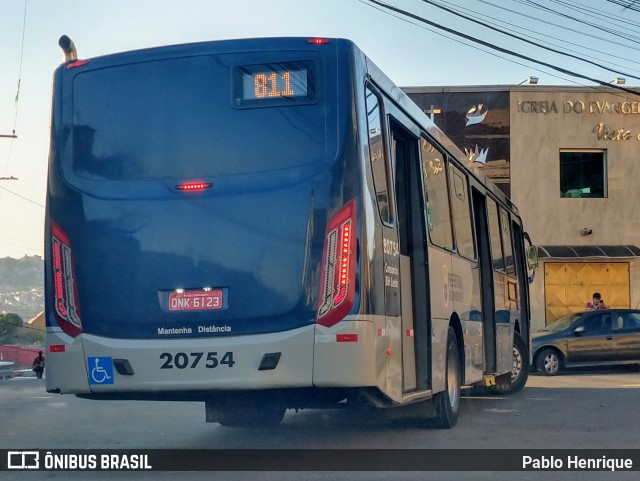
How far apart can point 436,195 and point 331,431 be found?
259 cm

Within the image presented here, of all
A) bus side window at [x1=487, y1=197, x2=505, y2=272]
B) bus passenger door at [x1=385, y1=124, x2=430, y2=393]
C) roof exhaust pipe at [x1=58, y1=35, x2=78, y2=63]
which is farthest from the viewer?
bus side window at [x1=487, y1=197, x2=505, y2=272]

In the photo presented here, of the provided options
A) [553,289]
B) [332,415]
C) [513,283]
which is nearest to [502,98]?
[553,289]

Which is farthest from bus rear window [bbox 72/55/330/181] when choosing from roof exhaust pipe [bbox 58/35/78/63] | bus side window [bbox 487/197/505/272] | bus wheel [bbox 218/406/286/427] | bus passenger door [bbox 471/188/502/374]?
bus side window [bbox 487/197/505/272]

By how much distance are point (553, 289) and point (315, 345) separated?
Answer: 2747 centimetres

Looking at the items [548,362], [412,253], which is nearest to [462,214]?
[412,253]

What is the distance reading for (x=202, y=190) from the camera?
8.02m

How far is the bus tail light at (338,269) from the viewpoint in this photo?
7.71m

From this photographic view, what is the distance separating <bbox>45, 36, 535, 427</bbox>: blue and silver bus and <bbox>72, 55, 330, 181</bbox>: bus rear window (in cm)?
1

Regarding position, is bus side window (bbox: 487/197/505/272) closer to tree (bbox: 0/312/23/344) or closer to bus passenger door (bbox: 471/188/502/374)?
bus passenger door (bbox: 471/188/502/374)

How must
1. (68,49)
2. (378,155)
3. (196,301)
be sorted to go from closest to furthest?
1. (196,301)
2. (378,155)
3. (68,49)

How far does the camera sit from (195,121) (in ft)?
26.7

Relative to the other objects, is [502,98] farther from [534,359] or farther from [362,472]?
[362,472]

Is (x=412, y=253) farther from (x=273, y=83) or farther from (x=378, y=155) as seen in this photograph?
(x=273, y=83)

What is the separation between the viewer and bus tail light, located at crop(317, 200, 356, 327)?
A: 303 inches
